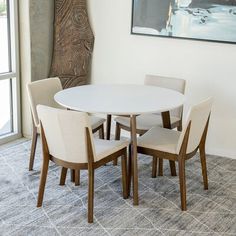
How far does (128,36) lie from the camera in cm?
436

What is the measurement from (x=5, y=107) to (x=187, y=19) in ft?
6.66

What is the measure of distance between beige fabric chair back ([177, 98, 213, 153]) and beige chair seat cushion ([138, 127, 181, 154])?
0.33 feet

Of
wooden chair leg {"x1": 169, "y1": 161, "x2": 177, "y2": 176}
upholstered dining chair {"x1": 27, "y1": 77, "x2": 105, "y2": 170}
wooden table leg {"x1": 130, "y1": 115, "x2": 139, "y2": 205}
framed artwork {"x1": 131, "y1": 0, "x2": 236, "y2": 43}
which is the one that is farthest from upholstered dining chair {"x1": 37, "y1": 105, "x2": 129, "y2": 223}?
framed artwork {"x1": 131, "y1": 0, "x2": 236, "y2": 43}

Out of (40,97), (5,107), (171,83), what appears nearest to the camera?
(40,97)

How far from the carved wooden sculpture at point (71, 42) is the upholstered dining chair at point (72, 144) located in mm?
1689

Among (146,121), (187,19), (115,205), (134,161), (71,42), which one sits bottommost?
(115,205)

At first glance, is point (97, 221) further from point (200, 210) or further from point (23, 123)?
point (23, 123)

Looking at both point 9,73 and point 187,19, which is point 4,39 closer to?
point 9,73

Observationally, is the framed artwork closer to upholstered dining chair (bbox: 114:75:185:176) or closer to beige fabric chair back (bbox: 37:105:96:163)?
upholstered dining chair (bbox: 114:75:185:176)

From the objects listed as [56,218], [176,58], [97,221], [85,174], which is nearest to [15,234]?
[56,218]

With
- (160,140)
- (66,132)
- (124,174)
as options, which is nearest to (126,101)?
(160,140)

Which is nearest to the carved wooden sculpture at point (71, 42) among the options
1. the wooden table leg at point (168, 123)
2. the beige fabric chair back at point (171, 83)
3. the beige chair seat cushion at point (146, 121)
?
the beige fabric chair back at point (171, 83)

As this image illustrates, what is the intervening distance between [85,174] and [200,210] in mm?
1047

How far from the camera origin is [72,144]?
2.71 m
